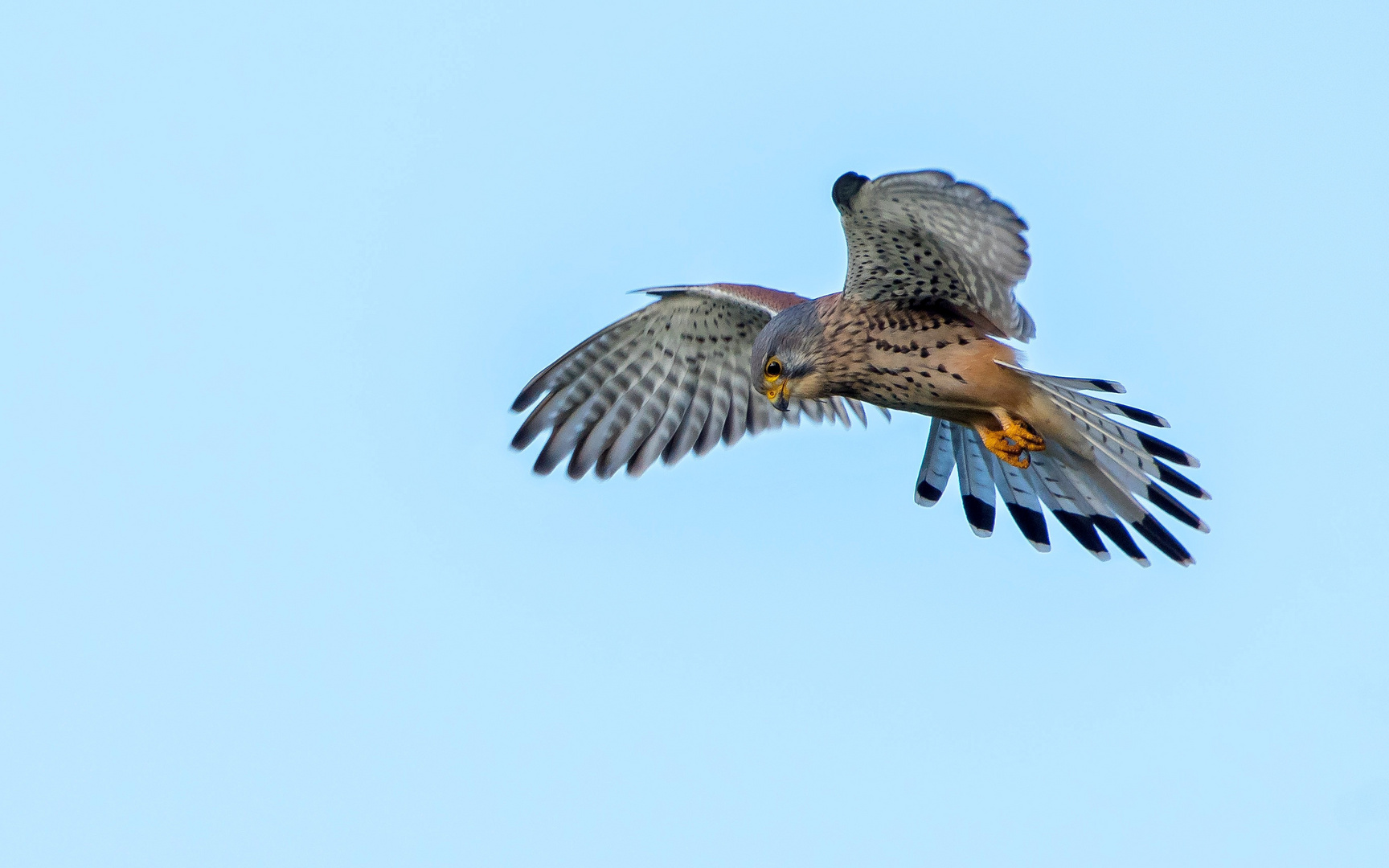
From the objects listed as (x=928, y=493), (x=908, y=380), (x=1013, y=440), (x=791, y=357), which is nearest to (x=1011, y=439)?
(x=1013, y=440)

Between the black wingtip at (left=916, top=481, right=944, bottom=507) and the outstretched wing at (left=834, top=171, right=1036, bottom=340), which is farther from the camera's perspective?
the black wingtip at (left=916, top=481, right=944, bottom=507)

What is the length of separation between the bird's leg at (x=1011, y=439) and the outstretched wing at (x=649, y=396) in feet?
5.05

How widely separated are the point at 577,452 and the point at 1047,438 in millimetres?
2739

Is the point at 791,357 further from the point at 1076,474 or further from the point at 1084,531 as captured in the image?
the point at 1084,531

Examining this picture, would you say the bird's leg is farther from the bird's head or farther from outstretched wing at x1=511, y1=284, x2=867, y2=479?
outstretched wing at x1=511, y1=284, x2=867, y2=479

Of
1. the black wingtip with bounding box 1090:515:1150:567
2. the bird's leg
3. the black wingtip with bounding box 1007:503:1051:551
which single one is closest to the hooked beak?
the bird's leg

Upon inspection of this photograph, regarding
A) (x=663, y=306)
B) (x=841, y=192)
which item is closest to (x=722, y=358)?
(x=663, y=306)

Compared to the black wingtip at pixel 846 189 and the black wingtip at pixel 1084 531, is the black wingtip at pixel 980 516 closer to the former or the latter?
the black wingtip at pixel 1084 531

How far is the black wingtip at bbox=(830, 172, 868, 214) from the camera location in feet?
20.9

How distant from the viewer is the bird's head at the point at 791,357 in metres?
7.26

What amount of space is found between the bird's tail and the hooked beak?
955mm

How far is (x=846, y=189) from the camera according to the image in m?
6.46

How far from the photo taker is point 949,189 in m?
6.14

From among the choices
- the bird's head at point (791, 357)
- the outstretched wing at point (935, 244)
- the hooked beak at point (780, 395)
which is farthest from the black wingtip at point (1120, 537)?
the hooked beak at point (780, 395)
